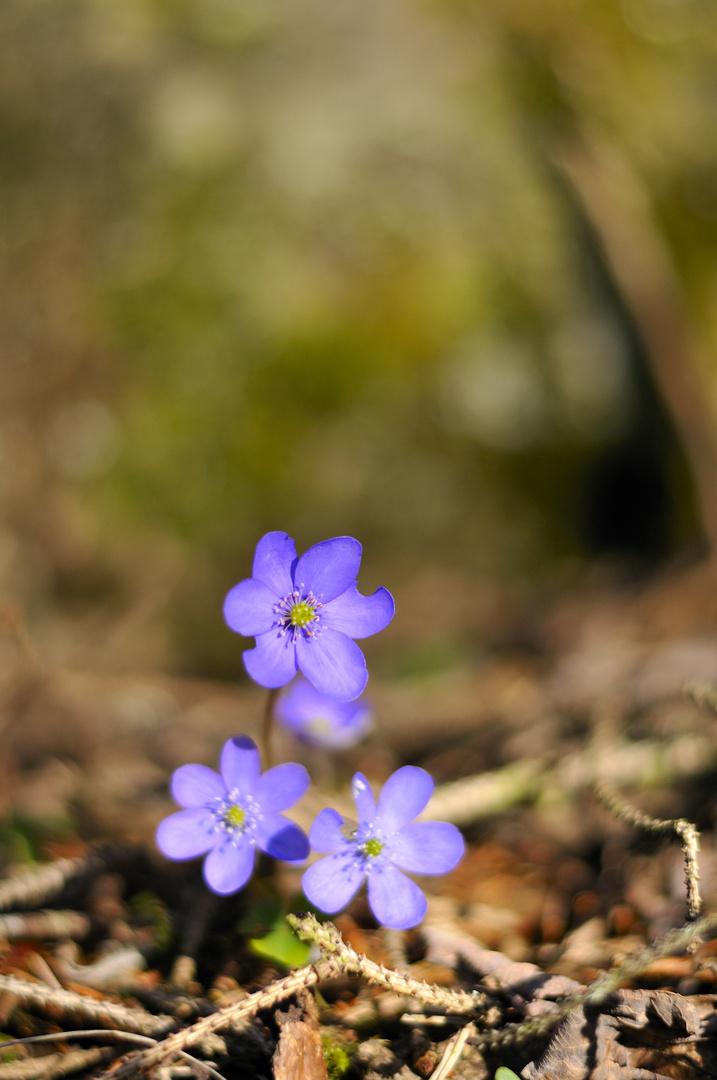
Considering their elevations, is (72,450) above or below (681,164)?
below

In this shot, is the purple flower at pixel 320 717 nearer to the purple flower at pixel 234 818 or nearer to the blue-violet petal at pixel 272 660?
the purple flower at pixel 234 818

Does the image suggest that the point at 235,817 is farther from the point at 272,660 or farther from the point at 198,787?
the point at 272,660

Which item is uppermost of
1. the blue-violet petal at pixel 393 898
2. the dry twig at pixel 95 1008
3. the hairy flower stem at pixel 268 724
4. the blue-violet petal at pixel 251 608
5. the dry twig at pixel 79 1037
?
the blue-violet petal at pixel 251 608

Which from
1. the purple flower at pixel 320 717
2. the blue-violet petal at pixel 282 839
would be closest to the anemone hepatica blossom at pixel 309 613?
the blue-violet petal at pixel 282 839

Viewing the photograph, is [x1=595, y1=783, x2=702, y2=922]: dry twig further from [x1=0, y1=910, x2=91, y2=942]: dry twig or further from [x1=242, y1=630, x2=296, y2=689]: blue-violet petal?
[x1=0, y1=910, x2=91, y2=942]: dry twig

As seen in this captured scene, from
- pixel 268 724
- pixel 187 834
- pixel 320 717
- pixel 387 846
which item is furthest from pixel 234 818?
pixel 320 717

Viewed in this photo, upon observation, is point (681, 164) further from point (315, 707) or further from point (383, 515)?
point (315, 707)

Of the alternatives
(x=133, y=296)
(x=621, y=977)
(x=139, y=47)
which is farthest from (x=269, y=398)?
(x=621, y=977)
